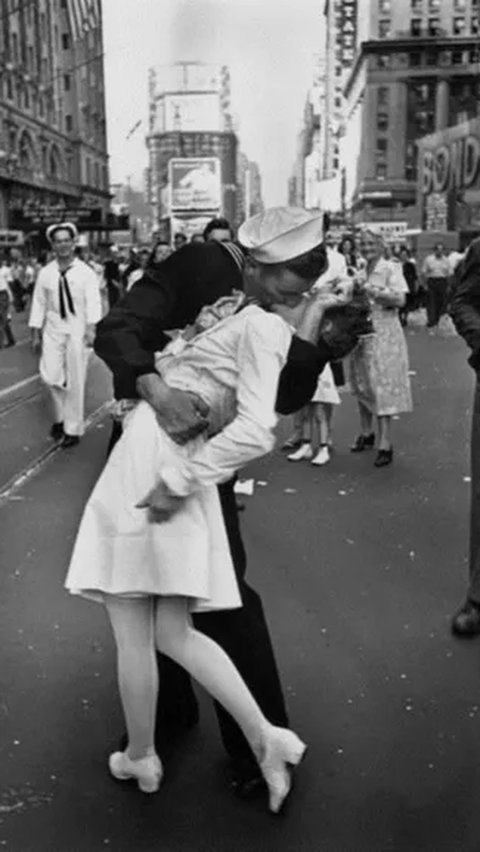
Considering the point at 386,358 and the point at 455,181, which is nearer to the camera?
the point at 386,358

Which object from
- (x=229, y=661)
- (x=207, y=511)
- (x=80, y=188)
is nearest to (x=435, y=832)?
(x=229, y=661)

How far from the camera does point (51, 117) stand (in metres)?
71.4

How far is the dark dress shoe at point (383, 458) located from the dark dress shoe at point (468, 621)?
3.16 m

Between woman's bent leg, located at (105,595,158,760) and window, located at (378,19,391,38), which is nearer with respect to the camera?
woman's bent leg, located at (105,595,158,760)

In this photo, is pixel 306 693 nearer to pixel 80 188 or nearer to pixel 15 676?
pixel 15 676

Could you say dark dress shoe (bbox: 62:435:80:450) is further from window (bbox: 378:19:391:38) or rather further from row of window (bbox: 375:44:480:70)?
window (bbox: 378:19:391:38)

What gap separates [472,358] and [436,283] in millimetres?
16700

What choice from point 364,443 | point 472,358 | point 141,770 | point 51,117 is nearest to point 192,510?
point 141,770

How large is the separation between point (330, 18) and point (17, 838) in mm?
206590

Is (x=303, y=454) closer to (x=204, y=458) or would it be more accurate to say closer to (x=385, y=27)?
(x=204, y=458)

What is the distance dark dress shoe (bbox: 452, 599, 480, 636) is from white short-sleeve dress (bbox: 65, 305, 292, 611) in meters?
1.76

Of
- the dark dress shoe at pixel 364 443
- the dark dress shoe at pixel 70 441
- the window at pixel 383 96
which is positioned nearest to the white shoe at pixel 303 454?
the dark dress shoe at pixel 364 443

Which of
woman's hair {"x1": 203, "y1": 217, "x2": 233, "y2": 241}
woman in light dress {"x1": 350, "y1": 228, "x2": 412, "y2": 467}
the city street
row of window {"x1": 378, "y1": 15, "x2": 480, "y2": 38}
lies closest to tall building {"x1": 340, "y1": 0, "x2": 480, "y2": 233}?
row of window {"x1": 378, "y1": 15, "x2": 480, "y2": 38}

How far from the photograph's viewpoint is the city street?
2.74 m
